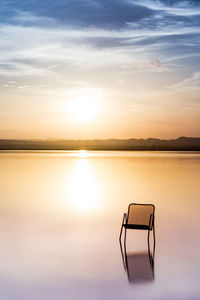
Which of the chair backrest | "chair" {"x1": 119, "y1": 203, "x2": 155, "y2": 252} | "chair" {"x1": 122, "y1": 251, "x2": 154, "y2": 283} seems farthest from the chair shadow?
the chair backrest

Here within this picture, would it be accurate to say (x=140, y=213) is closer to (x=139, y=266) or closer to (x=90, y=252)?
(x=90, y=252)

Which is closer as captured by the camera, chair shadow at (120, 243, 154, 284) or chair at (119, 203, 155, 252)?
chair shadow at (120, 243, 154, 284)

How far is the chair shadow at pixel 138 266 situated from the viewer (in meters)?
4.77

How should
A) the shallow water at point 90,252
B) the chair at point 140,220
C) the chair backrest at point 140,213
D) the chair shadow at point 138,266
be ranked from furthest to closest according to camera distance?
1. the chair backrest at point 140,213
2. the chair at point 140,220
3. the chair shadow at point 138,266
4. the shallow water at point 90,252

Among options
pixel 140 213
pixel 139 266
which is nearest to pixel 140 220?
pixel 140 213

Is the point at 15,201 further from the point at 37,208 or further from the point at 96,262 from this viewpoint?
the point at 96,262

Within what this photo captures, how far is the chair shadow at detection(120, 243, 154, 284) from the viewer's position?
477 cm

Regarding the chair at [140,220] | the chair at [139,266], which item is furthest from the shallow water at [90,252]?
the chair at [140,220]

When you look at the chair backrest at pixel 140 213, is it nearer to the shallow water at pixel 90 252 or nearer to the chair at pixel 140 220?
the chair at pixel 140 220

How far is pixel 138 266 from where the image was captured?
527 cm

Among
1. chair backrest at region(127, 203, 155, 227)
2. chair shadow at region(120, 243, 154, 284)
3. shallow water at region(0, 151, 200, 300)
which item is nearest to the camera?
shallow water at region(0, 151, 200, 300)

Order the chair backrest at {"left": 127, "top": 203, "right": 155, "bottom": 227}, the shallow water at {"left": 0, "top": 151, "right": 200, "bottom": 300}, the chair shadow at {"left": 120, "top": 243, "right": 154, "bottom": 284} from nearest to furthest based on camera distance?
the shallow water at {"left": 0, "top": 151, "right": 200, "bottom": 300}
the chair shadow at {"left": 120, "top": 243, "right": 154, "bottom": 284}
the chair backrest at {"left": 127, "top": 203, "right": 155, "bottom": 227}

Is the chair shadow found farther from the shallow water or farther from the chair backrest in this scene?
the chair backrest

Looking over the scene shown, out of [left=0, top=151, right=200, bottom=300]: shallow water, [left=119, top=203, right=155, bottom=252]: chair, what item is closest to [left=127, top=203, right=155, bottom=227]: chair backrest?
[left=119, top=203, right=155, bottom=252]: chair
